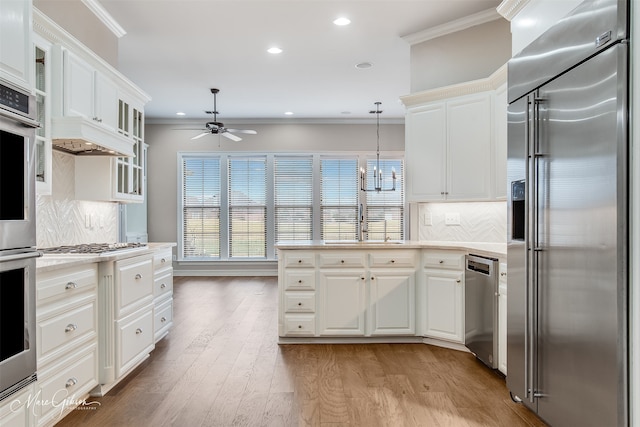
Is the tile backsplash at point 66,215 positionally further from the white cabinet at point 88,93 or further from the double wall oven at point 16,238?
the double wall oven at point 16,238

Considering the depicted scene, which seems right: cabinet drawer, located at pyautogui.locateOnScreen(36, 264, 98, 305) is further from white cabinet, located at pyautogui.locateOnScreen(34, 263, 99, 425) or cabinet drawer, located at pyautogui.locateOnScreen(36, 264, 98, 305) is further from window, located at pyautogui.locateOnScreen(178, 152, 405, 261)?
window, located at pyautogui.locateOnScreen(178, 152, 405, 261)

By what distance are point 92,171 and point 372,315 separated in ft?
8.92

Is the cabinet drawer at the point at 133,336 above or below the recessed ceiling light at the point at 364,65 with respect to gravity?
below

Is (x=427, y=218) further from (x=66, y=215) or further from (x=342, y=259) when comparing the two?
(x=66, y=215)

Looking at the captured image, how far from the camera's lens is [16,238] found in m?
1.74

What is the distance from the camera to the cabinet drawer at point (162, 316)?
3.74m

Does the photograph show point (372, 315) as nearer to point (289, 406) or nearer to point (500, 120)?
point (289, 406)

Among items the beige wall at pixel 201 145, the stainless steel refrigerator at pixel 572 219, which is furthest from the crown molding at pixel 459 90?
the beige wall at pixel 201 145

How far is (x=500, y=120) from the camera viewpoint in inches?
148

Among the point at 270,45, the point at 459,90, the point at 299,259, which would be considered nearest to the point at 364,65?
the point at 270,45

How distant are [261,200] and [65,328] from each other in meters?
6.20

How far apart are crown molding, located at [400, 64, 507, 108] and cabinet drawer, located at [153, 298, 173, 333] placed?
3092mm

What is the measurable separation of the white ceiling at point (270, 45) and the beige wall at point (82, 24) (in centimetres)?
18

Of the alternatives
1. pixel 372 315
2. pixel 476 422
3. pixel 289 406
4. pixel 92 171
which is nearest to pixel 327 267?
pixel 372 315
